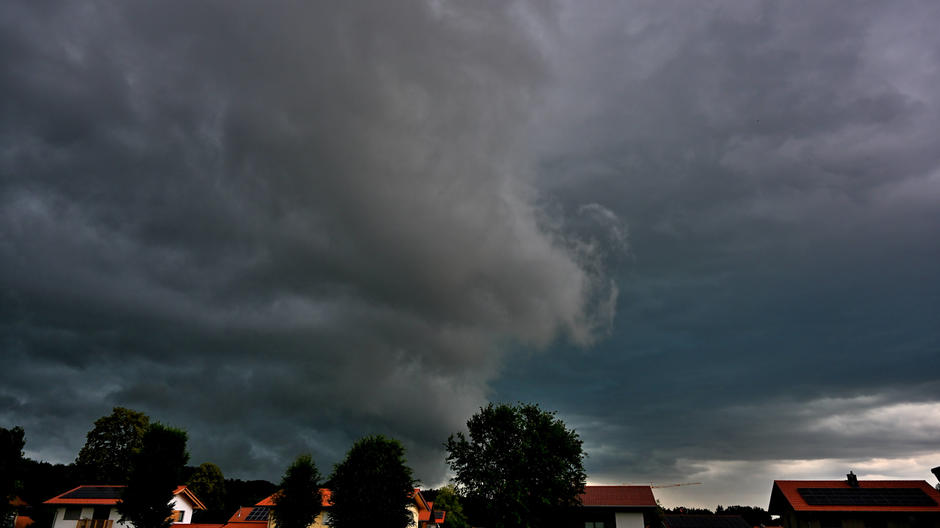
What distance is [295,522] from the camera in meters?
54.3

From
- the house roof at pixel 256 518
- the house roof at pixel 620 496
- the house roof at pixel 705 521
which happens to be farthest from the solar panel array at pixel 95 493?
the house roof at pixel 705 521

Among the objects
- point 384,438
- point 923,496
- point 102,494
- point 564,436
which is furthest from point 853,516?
point 102,494

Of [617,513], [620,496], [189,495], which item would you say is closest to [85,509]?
[189,495]

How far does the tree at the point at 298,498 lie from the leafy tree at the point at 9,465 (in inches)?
862

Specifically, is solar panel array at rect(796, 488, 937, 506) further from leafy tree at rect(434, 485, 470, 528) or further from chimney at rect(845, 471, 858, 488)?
leafy tree at rect(434, 485, 470, 528)

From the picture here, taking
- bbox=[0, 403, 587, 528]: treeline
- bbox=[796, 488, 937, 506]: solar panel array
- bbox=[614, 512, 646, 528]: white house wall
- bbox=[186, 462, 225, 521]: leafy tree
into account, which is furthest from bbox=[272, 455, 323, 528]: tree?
bbox=[796, 488, 937, 506]: solar panel array

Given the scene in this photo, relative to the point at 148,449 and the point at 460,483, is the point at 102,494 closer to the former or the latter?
the point at 148,449

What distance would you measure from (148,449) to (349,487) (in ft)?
56.5

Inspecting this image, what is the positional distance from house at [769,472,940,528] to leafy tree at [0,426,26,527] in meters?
76.8

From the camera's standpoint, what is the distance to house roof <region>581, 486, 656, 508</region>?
66938 mm

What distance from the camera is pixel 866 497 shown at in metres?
60.4

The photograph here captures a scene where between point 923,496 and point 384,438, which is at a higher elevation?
point 384,438

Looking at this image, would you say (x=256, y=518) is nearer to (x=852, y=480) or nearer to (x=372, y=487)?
(x=372, y=487)

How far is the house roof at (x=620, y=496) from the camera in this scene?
220 ft
